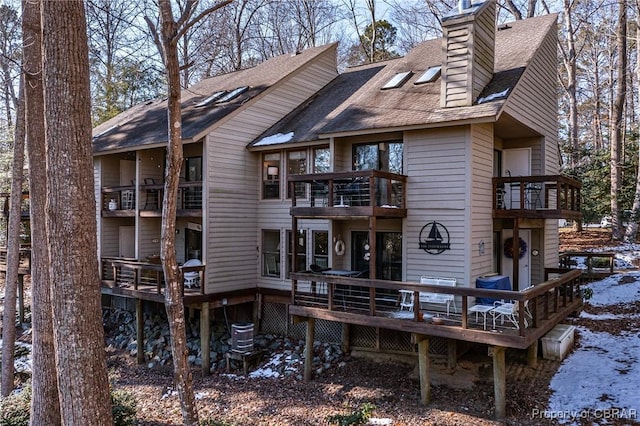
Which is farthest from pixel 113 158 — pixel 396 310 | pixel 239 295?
pixel 396 310

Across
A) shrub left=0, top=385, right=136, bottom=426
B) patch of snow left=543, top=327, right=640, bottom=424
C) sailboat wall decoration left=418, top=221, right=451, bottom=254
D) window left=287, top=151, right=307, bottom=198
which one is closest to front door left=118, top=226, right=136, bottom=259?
window left=287, top=151, right=307, bottom=198

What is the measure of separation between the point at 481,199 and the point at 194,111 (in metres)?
9.37

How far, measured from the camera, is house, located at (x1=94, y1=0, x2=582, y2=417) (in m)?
10.0

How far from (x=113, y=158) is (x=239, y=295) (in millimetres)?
7382

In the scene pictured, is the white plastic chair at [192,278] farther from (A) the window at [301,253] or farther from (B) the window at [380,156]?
(B) the window at [380,156]

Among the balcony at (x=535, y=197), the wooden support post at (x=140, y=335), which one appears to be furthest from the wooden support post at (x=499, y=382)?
the wooden support post at (x=140, y=335)

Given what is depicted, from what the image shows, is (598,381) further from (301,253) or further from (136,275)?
(136,275)

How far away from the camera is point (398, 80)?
513 inches

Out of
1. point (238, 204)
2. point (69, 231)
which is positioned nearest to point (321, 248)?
point (238, 204)

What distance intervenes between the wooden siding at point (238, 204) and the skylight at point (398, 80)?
382 centimetres

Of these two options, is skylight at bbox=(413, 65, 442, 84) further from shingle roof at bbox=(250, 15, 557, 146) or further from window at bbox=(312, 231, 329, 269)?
window at bbox=(312, 231, 329, 269)

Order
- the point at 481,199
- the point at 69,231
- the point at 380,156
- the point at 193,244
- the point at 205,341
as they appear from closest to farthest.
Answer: the point at 69,231
the point at 481,199
the point at 380,156
the point at 205,341
the point at 193,244

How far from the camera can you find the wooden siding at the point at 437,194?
33.3ft

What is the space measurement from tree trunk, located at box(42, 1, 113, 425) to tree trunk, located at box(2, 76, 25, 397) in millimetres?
6294
